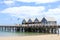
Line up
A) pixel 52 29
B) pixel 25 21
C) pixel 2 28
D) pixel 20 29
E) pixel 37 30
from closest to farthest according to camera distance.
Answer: pixel 52 29 → pixel 37 30 → pixel 20 29 → pixel 2 28 → pixel 25 21

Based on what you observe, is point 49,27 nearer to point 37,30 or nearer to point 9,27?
point 37,30

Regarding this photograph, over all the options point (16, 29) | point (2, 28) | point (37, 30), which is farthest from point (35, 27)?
point (2, 28)

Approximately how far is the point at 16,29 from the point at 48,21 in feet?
38.3

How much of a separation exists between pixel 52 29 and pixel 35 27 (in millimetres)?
6053

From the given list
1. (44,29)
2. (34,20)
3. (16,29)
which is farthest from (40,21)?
(44,29)

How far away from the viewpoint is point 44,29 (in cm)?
5700

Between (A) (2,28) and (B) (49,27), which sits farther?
(A) (2,28)

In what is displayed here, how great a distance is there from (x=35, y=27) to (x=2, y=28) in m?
20.1

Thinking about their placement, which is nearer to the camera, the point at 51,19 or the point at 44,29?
the point at 44,29

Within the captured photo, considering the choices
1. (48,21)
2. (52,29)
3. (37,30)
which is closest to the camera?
(52,29)

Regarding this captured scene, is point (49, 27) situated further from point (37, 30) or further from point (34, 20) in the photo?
point (34, 20)

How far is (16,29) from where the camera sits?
222 ft

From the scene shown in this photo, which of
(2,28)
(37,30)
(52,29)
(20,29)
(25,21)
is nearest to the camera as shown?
(52,29)

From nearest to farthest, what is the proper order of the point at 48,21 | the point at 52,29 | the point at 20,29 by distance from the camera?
the point at 52,29, the point at 20,29, the point at 48,21
